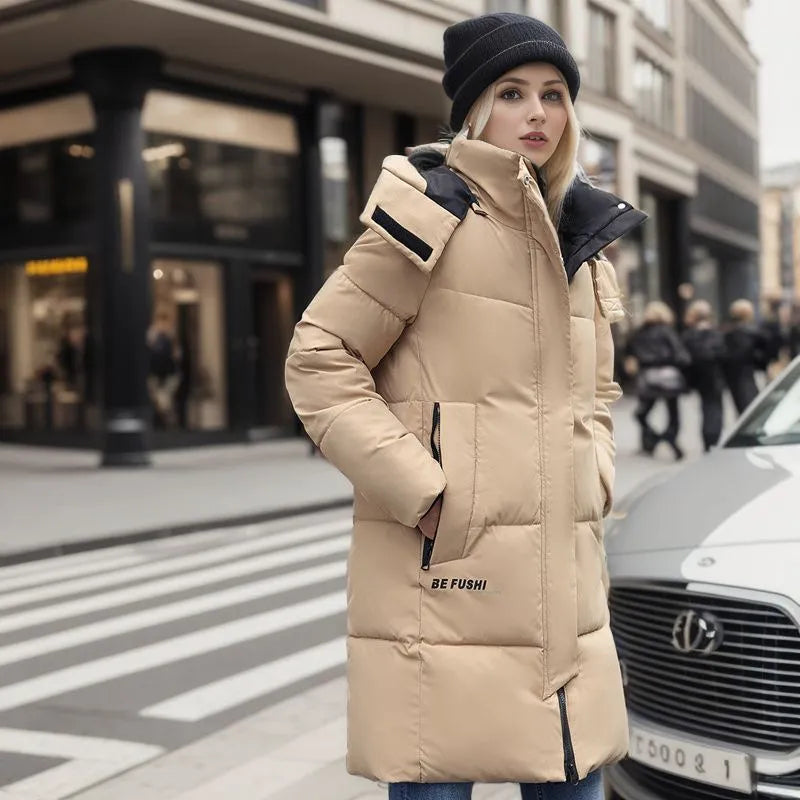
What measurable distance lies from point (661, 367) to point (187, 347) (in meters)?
6.54

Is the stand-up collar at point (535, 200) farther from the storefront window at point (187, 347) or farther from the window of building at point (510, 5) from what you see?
the window of building at point (510, 5)

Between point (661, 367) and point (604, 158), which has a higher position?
point (604, 158)

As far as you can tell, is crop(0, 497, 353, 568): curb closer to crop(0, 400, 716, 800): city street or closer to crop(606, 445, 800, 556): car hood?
crop(0, 400, 716, 800): city street

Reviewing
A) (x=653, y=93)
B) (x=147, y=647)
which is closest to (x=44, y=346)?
(x=147, y=647)

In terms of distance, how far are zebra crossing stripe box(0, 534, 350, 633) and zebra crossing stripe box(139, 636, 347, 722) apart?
184 cm

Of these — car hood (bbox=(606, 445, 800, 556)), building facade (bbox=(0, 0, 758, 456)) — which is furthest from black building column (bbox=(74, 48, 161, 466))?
car hood (bbox=(606, 445, 800, 556))

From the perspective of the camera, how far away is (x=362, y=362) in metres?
2.24

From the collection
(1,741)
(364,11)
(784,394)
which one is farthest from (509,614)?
(364,11)

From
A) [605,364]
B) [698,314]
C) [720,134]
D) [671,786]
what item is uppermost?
[720,134]

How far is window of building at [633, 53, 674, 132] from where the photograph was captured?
35.1 meters

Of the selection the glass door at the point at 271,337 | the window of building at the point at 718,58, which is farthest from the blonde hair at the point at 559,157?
the window of building at the point at 718,58

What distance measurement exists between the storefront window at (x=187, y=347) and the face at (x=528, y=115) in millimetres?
15585

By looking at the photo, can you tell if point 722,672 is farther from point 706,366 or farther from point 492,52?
point 706,366

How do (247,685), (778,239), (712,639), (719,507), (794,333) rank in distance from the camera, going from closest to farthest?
(712,639) → (719,507) → (247,685) → (794,333) → (778,239)
